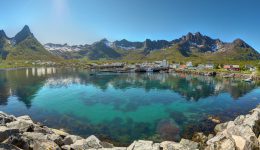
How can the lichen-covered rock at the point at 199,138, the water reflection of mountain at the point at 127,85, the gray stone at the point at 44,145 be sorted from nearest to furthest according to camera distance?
the gray stone at the point at 44,145, the lichen-covered rock at the point at 199,138, the water reflection of mountain at the point at 127,85

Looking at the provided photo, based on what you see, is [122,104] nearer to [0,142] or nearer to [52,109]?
[52,109]

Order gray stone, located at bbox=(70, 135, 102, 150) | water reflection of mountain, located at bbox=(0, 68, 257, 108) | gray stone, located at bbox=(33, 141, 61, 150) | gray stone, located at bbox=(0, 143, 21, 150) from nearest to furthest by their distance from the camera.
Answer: gray stone, located at bbox=(0, 143, 21, 150)
gray stone, located at bbox=(33, 141, 61, 150)
gray stone, located at bbox=(70, 135, 102, 150)
water reflection of mountain, located at bbox=(0, 68, 257, 108)

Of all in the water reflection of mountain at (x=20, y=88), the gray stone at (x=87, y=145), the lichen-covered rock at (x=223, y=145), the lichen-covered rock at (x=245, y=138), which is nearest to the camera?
the lichen-covered rock at (x=223, y=145)

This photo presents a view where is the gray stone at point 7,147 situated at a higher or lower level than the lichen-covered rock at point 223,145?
higher

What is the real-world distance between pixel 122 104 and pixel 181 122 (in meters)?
20.6

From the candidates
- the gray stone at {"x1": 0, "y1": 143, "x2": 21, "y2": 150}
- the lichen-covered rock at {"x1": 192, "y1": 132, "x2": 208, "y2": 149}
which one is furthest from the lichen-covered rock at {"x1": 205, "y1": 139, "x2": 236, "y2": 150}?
the gray stone at {"x1": 0, "y1": 143, "x2": 21, "y2": 150}

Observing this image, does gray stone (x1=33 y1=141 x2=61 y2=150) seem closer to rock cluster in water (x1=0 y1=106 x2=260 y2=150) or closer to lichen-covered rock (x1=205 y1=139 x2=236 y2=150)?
rock cluster in water (x1=0 y1=106 x2=260 y2=150)

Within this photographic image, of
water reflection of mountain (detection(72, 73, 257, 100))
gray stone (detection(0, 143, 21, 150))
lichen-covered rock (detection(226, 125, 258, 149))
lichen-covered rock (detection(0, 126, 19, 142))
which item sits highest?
lichen-covered rock (detection(0, 126, 19, 142))

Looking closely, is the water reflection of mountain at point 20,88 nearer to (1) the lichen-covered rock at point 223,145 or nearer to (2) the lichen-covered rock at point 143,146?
(2) the lichen-covered rock at point 143,146

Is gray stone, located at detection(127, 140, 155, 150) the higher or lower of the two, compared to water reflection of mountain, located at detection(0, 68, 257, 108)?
higher

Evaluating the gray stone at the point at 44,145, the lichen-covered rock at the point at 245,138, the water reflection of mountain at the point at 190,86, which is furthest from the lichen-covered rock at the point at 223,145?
the water reflection of mountain at the point at 190,86

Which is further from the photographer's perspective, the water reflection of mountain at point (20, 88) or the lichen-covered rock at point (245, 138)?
the water reflection of mountain at point (20, 88)

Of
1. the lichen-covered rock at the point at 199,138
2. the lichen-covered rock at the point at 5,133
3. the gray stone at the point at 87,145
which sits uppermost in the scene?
the lichen-covered rock at the point at 5,133

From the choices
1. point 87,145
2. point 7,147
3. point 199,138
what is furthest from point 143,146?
point 199,138
